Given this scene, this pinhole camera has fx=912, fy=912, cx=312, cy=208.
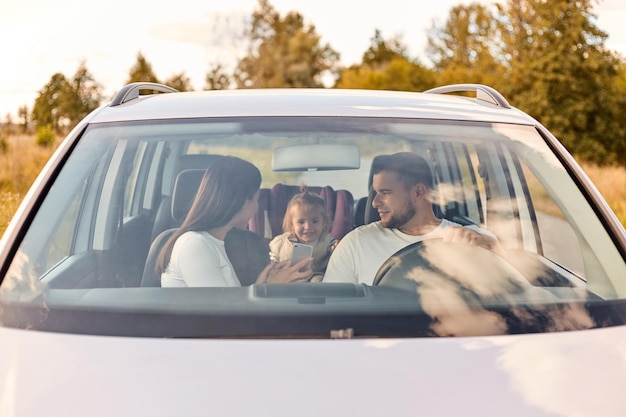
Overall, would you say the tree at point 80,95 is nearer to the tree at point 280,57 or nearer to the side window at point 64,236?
the side window at point 64,236

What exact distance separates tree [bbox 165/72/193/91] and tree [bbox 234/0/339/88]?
15879mm

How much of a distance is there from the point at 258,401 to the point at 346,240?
1180mm

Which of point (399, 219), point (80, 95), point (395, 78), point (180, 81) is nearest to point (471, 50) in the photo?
point (395, 78)

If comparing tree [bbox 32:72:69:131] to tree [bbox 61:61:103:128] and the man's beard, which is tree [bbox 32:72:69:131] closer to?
tree [bbox 61:61:103:128]

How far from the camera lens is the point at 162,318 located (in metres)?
2.26

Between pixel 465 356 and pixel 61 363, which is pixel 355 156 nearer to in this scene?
pixel 465 356

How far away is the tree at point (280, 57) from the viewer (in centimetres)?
7719

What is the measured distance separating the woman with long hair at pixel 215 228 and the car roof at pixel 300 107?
0.71 feet

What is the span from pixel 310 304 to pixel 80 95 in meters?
31.1

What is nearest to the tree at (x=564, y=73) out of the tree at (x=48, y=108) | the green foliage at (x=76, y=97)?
the green foliage at (x=76, y=97)

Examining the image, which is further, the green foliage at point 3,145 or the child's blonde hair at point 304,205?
the green foliage at point 3,145

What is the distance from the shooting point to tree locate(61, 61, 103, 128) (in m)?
31.1

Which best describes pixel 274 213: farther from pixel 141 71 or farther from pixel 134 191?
pixel 141 71

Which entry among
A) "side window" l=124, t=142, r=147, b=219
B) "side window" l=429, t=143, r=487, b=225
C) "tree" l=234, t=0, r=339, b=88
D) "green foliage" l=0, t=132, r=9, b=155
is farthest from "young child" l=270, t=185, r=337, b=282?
"tree" l=234, t=0, r=339, b=88
